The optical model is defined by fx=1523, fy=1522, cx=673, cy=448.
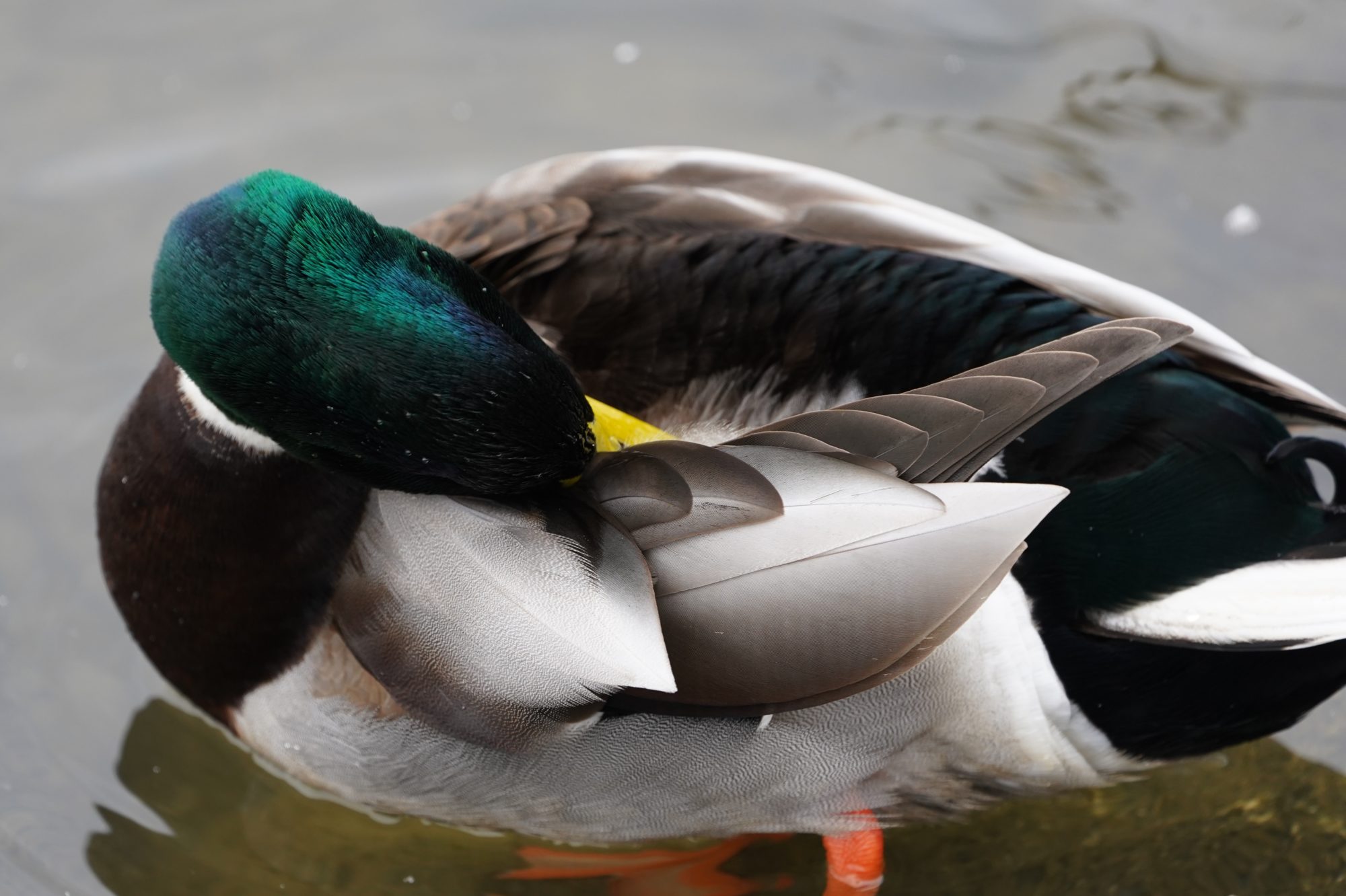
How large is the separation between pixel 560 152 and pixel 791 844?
2168 millimetres

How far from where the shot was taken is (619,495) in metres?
2.42

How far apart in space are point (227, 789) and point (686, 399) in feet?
4.62

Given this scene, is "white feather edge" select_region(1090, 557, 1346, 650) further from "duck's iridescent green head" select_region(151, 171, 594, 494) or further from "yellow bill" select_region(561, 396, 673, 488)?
"duck's iridescent green head" select_region(151, 171, 594, 494)

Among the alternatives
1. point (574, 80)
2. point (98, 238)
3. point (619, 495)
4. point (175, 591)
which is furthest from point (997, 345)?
point (98, 238)

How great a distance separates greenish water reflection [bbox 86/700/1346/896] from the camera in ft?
10.6

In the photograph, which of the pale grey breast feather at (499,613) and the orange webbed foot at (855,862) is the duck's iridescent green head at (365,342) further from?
the orange webbed foot at (855,862)

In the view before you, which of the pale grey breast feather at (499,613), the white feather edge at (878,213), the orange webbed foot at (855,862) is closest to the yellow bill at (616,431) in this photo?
the pale grey breast feather at (499,613)

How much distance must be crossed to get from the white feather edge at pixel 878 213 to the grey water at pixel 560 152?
3.64 ft

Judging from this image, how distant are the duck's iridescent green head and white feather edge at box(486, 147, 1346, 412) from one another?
34.2 inches

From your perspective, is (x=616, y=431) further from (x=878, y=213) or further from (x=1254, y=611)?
(x=1254, y=611)

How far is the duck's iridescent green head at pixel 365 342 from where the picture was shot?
2256 mm

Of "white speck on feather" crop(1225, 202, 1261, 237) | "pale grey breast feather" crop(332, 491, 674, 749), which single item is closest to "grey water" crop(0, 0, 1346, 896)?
"white speck on feather" crop(1225, 202, 1261, 237)

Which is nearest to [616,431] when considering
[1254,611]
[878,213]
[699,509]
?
[699,509]

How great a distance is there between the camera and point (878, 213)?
3016mm
